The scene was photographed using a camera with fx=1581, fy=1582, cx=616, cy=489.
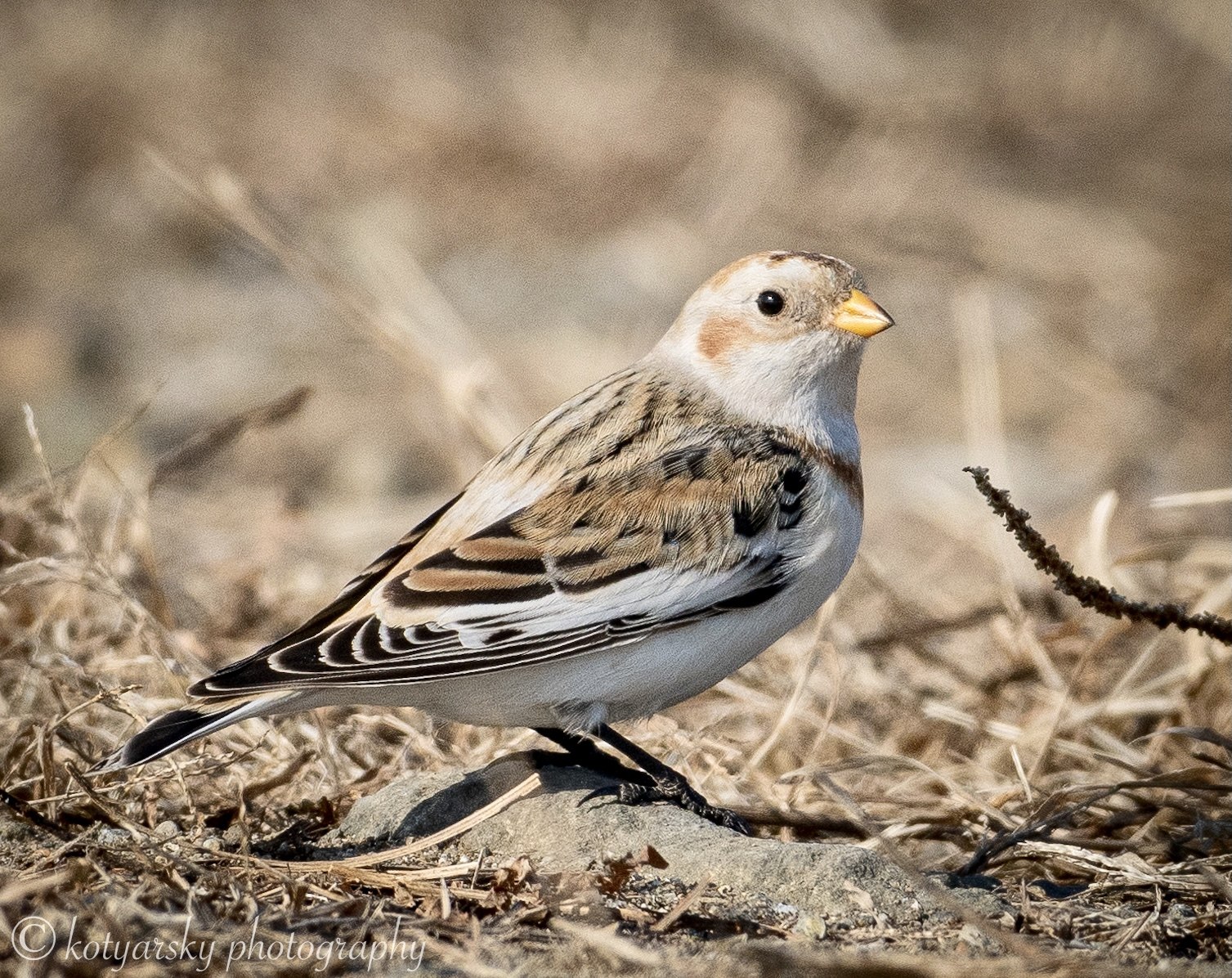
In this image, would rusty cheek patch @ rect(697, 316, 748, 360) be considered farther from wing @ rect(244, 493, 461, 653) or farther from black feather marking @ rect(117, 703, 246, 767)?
black feather marking @ rect(117, 703, 246, 767)

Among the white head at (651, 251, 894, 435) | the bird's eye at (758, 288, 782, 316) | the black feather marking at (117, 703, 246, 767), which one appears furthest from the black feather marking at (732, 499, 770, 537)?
the black feather marking at (117, 703, 246, 767)

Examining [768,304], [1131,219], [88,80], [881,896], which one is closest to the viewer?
[881,896]

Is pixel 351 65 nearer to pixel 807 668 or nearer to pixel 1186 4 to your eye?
pixel 1186 4

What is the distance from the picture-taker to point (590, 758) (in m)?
3.61

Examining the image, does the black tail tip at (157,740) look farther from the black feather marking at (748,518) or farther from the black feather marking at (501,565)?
the black feather marking at (748,518)

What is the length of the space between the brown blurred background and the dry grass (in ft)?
0.10

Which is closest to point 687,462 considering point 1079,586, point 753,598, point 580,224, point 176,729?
point 753,598

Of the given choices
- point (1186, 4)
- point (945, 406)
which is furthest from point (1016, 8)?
point (945, 406)

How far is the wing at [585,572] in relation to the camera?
10.2 ft

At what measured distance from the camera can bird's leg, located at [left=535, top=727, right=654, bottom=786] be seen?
3547mm

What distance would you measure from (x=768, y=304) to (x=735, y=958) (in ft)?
6.06

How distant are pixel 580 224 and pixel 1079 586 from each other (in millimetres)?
7199

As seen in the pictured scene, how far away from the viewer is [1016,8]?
10.6m

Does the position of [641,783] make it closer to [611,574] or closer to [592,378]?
[611,574]
